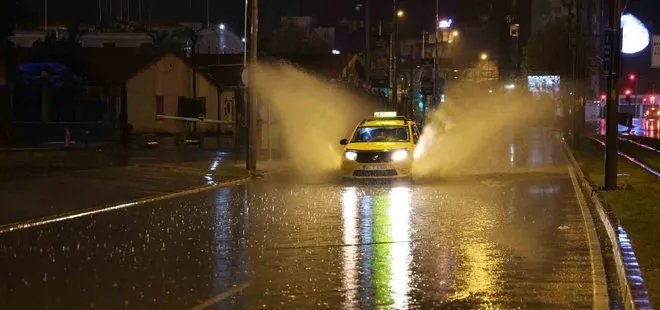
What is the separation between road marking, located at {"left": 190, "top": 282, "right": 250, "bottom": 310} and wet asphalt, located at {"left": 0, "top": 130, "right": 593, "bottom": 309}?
0.06 feet

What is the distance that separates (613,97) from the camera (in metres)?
16.3

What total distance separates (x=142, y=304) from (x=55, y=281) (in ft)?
4.96

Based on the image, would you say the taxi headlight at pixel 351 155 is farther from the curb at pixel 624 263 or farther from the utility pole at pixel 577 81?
the utility pole at pixel 577 81

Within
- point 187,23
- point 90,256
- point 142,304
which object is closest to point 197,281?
point 142,304

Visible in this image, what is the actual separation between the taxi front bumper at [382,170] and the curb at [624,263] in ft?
16.8

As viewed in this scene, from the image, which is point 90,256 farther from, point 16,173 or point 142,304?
point 16,173

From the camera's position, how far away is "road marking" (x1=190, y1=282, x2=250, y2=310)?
23.4 feet

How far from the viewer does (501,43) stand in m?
78.9

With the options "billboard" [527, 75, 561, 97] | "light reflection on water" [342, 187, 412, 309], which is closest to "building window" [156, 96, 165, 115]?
"light reflection on water" [342, 187, 412, 309]

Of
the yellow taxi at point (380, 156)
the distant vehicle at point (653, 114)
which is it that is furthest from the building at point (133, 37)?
the yellow taxi at point (380, 156)

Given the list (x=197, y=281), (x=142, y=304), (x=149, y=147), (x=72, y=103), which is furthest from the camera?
(x=72, y=103)

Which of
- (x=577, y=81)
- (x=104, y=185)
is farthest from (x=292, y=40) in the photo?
(x=104, y=185)

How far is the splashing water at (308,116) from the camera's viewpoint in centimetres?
2595

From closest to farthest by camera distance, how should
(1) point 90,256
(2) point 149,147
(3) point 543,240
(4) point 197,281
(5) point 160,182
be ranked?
(4) point 197,281 < (1) point 90,256 < (3) point 543,240 < (5) point 160,182 < (2) point 149,147
